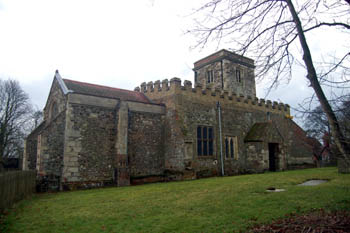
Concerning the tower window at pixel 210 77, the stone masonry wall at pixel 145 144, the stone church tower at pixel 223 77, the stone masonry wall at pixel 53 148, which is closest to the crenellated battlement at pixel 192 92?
the stone masonry wall at pixel 145 144

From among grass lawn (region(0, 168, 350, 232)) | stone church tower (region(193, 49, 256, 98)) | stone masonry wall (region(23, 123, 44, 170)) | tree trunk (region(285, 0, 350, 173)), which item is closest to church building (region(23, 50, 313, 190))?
stone masonry wall (region(23, 123, 44, 170))

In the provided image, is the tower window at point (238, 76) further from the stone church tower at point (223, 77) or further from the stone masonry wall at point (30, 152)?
the stone masonry wall at point (30, 152)

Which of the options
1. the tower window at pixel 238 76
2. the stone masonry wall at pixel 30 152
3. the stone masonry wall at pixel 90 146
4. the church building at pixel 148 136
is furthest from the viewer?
→ the tower window at pixel 238 76

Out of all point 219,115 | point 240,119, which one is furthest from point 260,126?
point 219,115

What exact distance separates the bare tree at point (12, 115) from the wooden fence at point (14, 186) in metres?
18.2

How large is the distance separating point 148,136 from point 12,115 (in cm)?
1940

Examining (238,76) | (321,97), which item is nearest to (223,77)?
(238,76)

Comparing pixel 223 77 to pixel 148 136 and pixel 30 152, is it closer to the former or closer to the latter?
pixel 148 136

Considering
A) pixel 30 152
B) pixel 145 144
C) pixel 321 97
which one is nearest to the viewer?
pixel 321 97

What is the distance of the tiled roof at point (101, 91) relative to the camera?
634 inches

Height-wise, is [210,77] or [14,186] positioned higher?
[210,77]

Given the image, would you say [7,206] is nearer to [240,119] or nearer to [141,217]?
[141,217]

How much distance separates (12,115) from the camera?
28.7 m

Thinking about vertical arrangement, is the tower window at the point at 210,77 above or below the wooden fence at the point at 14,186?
above
